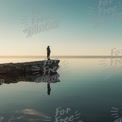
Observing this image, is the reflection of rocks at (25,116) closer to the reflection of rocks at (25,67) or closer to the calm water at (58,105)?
the calm water at (58,105)

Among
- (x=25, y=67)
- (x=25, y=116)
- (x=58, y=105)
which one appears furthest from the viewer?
(x=25, y=67)

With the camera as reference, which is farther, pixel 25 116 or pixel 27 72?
pixel 27 72

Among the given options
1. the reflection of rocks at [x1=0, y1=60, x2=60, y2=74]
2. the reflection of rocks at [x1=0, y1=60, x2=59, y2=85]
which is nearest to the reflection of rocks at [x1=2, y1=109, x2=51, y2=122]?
the reflection of rocks at [x1=0, y1=60, x2=59, y2=85]

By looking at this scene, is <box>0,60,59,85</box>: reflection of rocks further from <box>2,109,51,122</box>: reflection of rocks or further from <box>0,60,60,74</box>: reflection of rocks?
<box>2,109,51,122</box>: reflection of rocks

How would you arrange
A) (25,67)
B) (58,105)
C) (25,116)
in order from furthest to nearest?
(25,67) < (58,105) < (25,116)

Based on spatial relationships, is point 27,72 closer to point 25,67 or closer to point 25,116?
point 25,67

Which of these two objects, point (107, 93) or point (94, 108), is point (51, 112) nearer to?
point (94, 108)

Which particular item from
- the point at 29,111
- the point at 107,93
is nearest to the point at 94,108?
the point at 29,111

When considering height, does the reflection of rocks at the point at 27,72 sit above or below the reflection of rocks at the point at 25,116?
above

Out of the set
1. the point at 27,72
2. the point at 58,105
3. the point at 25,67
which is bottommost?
the point at 58,105

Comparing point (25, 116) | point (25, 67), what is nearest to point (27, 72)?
point (25, 67)

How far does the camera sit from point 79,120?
18.5m

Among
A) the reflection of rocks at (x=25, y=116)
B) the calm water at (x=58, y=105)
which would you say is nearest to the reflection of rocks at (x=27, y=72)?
the calm water at (x=58, y=105)

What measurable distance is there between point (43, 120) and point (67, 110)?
3066mm
